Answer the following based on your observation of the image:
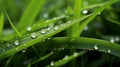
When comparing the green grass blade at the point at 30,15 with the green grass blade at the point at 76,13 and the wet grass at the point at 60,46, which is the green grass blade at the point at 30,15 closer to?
the wet grass at the point at 60,46

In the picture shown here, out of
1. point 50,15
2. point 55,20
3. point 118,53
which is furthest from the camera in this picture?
point 50,15

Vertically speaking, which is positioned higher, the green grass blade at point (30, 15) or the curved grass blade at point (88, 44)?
the green grass blade at point (30, 15)

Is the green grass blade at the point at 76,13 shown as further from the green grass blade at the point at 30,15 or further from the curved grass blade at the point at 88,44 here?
the green grass blade at the point at 30,15

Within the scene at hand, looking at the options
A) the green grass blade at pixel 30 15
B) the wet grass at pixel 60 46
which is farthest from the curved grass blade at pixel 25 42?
the green grass blade at pixel 30 15

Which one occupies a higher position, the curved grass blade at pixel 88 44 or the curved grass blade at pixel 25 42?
the curved grass blade at pixel 25 42

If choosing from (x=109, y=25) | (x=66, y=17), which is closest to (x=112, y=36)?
(x=109, y=25)

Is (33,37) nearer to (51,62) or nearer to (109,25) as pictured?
(51,62)

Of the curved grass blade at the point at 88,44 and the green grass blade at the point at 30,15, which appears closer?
the curved grass blade at the point at 88,44

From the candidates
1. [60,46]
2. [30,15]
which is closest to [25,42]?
[60,46]

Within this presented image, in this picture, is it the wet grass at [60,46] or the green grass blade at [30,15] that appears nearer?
the wet grass at [60,46]
